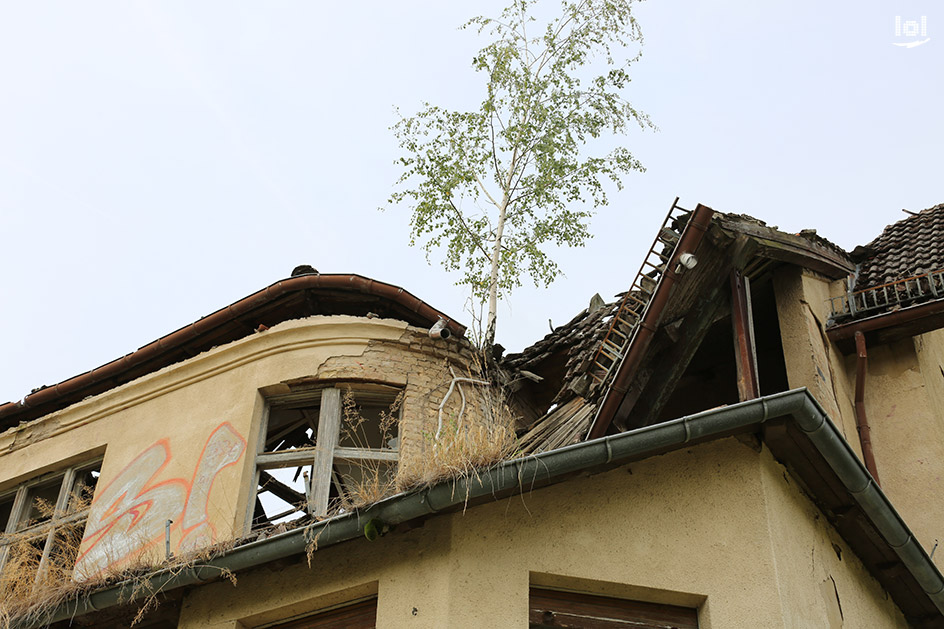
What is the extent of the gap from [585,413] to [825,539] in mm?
2284

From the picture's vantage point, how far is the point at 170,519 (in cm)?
974

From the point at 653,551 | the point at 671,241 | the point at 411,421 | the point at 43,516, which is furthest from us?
the point at 43,516

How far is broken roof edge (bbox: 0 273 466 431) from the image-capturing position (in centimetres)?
1114

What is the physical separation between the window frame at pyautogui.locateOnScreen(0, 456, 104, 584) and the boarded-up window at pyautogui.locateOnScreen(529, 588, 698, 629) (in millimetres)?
5179

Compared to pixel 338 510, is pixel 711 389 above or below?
above

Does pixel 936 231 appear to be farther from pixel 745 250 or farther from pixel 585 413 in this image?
pixel 585 413

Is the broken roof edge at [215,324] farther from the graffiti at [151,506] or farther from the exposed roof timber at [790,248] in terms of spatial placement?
the exposed roof timber at [790,248]

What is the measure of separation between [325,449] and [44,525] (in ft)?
10.5

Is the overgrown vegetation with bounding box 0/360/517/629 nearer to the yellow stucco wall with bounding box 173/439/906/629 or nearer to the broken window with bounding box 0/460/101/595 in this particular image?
the broken window with bounding box 0/460/101/595

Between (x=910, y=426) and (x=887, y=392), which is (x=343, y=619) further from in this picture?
(x=887, y=392)

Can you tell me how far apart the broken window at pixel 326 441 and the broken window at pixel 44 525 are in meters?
1.76

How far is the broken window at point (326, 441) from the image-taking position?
32.0 feet

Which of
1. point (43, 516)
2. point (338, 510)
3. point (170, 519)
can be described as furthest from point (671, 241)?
point (43, 516)

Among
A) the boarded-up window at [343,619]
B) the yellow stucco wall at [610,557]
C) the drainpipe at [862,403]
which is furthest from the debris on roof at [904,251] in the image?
the boarded-up window at [343,619]
